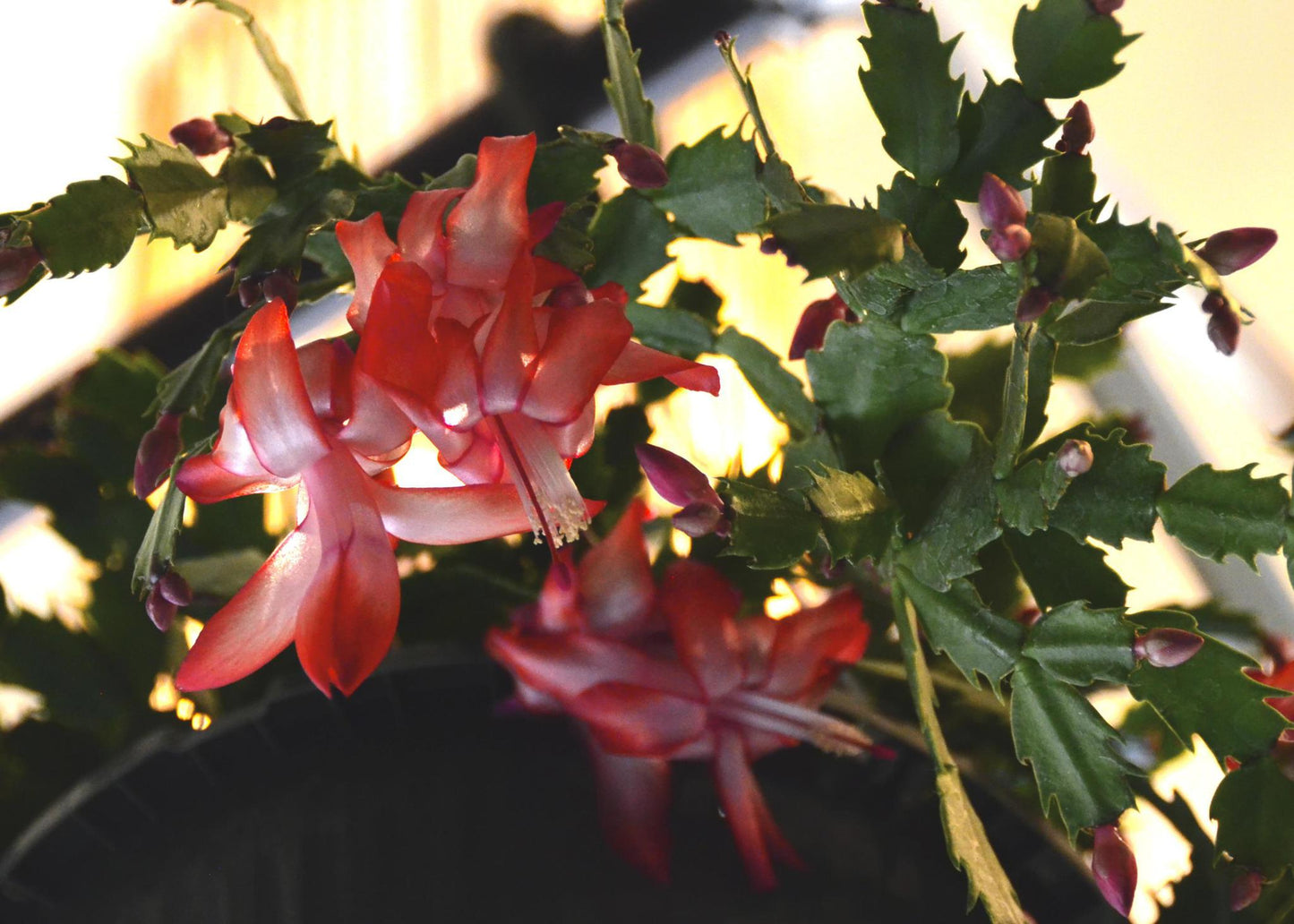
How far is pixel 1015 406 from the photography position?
1.31 feet

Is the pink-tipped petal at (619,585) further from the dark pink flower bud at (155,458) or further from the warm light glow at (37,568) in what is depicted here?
the warm light glow at (37,568)

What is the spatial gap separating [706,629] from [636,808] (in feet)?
0.28

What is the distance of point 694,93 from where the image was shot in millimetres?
1211

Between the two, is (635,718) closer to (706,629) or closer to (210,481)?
(706,629)

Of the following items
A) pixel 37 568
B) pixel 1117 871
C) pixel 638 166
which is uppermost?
pixel 638 166

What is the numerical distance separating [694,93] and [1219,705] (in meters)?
0.96

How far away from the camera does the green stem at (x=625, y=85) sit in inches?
16.9

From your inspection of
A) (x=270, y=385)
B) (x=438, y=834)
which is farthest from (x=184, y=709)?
(x=270, y=385)

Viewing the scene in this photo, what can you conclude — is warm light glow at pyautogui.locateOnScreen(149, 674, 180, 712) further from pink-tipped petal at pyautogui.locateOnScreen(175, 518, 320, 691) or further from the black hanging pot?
pink-tipped petal at pyautogui.locateOnScreen(175, 518, 320, 691)

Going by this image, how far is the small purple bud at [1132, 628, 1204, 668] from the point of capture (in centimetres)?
37

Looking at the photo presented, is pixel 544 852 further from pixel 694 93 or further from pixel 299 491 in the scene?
pixel 694 93

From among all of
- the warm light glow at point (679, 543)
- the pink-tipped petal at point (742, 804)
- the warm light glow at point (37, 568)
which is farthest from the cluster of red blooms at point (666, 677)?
the warm light glow at point (37, 568)

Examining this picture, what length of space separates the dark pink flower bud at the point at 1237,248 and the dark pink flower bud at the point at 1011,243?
0.26 ft

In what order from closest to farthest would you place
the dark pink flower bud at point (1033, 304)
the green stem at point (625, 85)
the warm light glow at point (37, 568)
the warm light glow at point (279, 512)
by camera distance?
the dark pink flower bud at point (1033, 304) < the green stem at point (625, 85) < the warm light glow at point (279, 512) < the warm light glow at point (37, 568)
